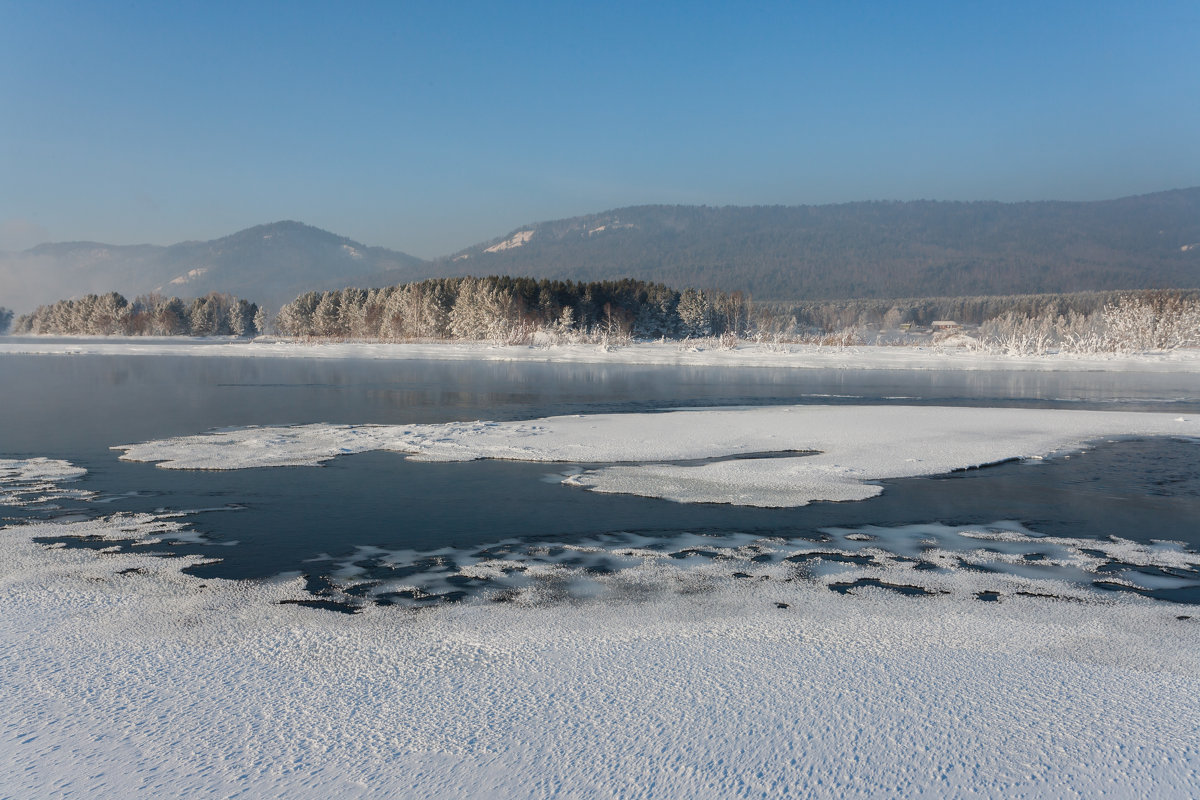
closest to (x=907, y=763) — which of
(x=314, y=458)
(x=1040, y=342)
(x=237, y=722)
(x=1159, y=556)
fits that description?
(x=237, y=722)

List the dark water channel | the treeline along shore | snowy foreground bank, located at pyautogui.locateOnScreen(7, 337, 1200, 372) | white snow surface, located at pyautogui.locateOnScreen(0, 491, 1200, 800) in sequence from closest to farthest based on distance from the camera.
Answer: white snow surface, located at pyautogui.locateOnScreen(0, 491, 1200, 800), the dark water channel, snowy foreground bank, located at pyautogui.locateOnScreen(7, 337, 1200, 372), the treeline along shore

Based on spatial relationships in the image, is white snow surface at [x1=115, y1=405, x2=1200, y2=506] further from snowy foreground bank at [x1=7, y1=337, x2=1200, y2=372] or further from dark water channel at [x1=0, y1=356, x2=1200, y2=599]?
snowy foreground bank at [x1=7, y1=337, x2=1200, y2=372]

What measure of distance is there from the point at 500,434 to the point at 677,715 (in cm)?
1061

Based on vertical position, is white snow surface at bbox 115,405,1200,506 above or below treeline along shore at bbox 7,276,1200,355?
below

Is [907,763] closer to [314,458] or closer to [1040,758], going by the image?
[1040,758]

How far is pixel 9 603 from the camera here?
5887mm

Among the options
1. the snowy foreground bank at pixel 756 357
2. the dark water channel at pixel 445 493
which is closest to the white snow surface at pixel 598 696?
the dark water channel at pixel 445 493

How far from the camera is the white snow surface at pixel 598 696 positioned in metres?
3.62

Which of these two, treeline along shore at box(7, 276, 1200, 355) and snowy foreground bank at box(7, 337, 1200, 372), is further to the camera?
treeline along shore at box(7, 276, 1200, 355)

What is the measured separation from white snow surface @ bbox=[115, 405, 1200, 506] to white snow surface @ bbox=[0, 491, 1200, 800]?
13.6 feet

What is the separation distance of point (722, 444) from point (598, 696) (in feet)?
30.9

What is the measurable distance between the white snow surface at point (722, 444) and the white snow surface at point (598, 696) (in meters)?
4.14

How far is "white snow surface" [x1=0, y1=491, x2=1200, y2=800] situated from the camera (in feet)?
11.9

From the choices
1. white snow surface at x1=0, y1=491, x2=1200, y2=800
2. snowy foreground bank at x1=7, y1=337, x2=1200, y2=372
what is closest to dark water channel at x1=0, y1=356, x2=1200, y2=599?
white snow surface at x1=0, y1=491, x2=1200, y2=800
